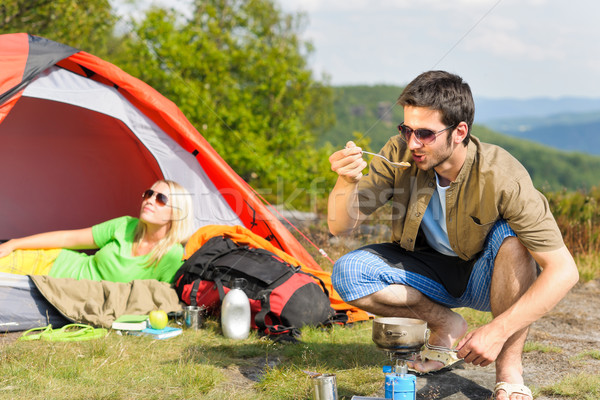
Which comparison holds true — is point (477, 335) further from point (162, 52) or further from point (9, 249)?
point (162, 52)

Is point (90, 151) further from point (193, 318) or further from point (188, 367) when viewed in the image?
point (188, 367)

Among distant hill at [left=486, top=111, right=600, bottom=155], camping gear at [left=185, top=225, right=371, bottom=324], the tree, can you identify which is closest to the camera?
camping gear at [left=185, top=225, right=371, bottom=324]

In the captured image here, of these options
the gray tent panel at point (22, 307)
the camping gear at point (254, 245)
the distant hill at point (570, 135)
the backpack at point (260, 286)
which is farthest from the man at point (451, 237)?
the distant hill at point (570, 135)

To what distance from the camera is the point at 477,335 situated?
178cm

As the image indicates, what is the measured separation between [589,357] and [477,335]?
4.03 feet

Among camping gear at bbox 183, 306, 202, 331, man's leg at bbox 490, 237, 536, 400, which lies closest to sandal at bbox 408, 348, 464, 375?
man's leg at bbox 490, 237, 536, 400

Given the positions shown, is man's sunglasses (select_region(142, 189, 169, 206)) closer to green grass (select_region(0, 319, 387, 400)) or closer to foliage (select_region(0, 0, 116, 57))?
green grass (select_region(0, 319, 387, 400))

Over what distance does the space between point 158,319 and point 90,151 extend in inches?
80.1

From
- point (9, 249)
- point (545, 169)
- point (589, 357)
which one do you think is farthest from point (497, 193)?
point (545, 169)

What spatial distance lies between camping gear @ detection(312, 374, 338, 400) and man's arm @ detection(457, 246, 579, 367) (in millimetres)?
423

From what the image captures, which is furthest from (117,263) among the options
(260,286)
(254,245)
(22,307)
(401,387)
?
(401,387)

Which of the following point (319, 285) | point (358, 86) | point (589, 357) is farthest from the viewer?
point (358, 86)

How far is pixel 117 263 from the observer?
3.35m

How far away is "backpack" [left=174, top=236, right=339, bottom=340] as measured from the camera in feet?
9.65
